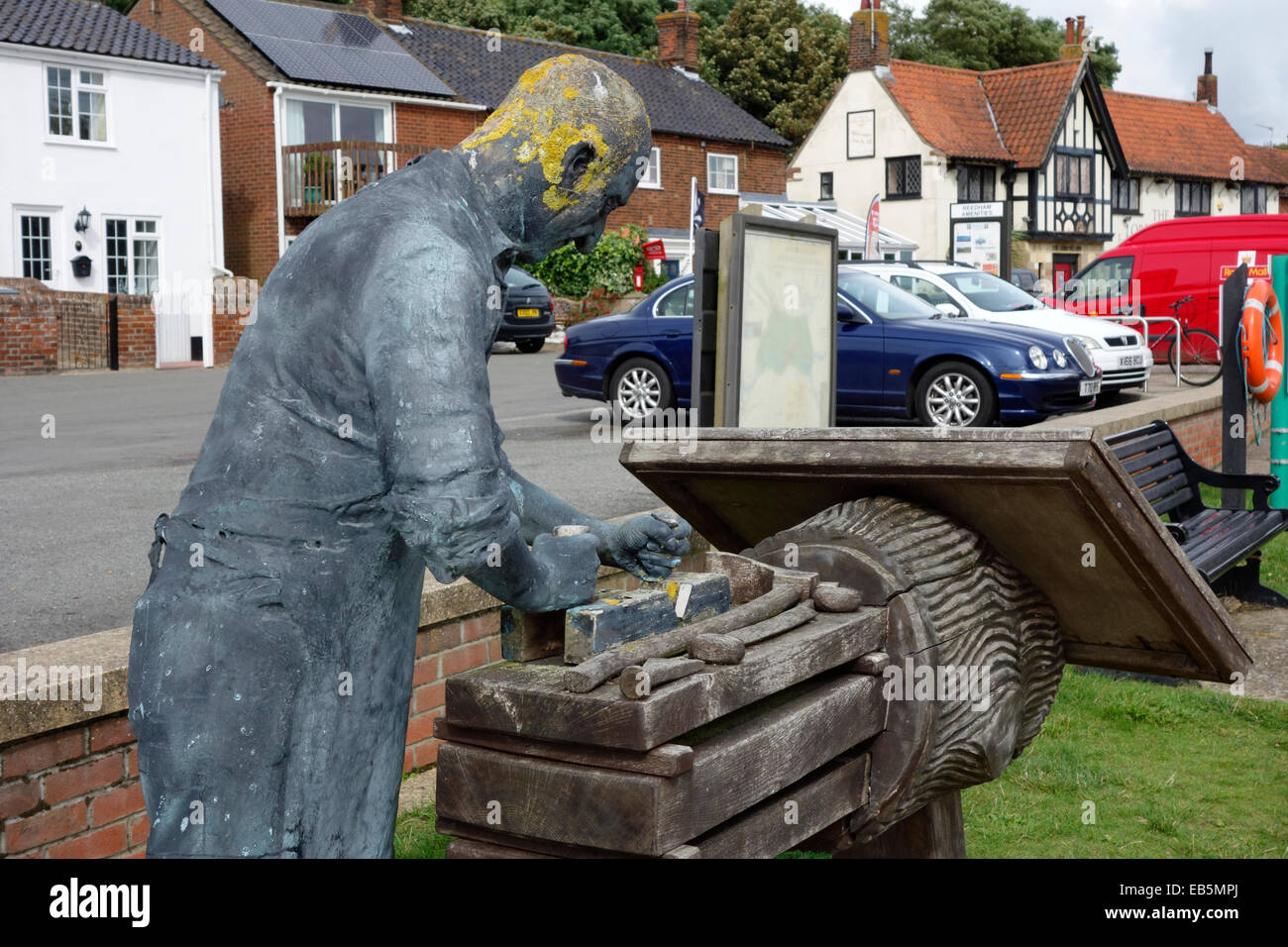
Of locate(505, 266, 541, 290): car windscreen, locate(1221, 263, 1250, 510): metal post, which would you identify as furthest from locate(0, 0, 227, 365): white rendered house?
locate(1221, 263, 1250, 510): metal post

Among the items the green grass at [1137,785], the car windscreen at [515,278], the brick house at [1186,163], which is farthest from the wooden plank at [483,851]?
the brick house at [1186,163]

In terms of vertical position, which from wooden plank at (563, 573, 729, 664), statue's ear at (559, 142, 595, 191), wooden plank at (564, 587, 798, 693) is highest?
statue's ear at (559, 142, 595, 191)

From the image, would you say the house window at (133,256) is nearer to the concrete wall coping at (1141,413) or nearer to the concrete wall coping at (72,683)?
the concrete wall coping at (1141,413)

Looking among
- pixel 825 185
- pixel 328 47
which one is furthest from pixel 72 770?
pixel 825 185

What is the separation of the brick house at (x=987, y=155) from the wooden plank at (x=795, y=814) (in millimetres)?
41311

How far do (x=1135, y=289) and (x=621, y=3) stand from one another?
116 feet

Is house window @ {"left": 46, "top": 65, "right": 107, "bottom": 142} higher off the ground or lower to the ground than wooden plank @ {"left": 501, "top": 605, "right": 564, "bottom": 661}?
higher

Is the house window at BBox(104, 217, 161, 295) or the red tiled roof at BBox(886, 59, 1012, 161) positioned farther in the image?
the red tiled roof at BBox(886, 59, 1012, 161)

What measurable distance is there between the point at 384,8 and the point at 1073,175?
24030 millimetres

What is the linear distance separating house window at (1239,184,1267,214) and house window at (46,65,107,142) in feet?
144

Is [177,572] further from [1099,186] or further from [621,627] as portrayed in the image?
[1099,186]

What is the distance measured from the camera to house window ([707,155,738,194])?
131 ft

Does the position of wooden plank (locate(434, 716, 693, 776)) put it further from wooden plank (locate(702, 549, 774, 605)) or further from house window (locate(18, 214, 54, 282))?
house window (locate(18, 214, 54, 282))

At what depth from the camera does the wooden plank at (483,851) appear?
2.25 metres
